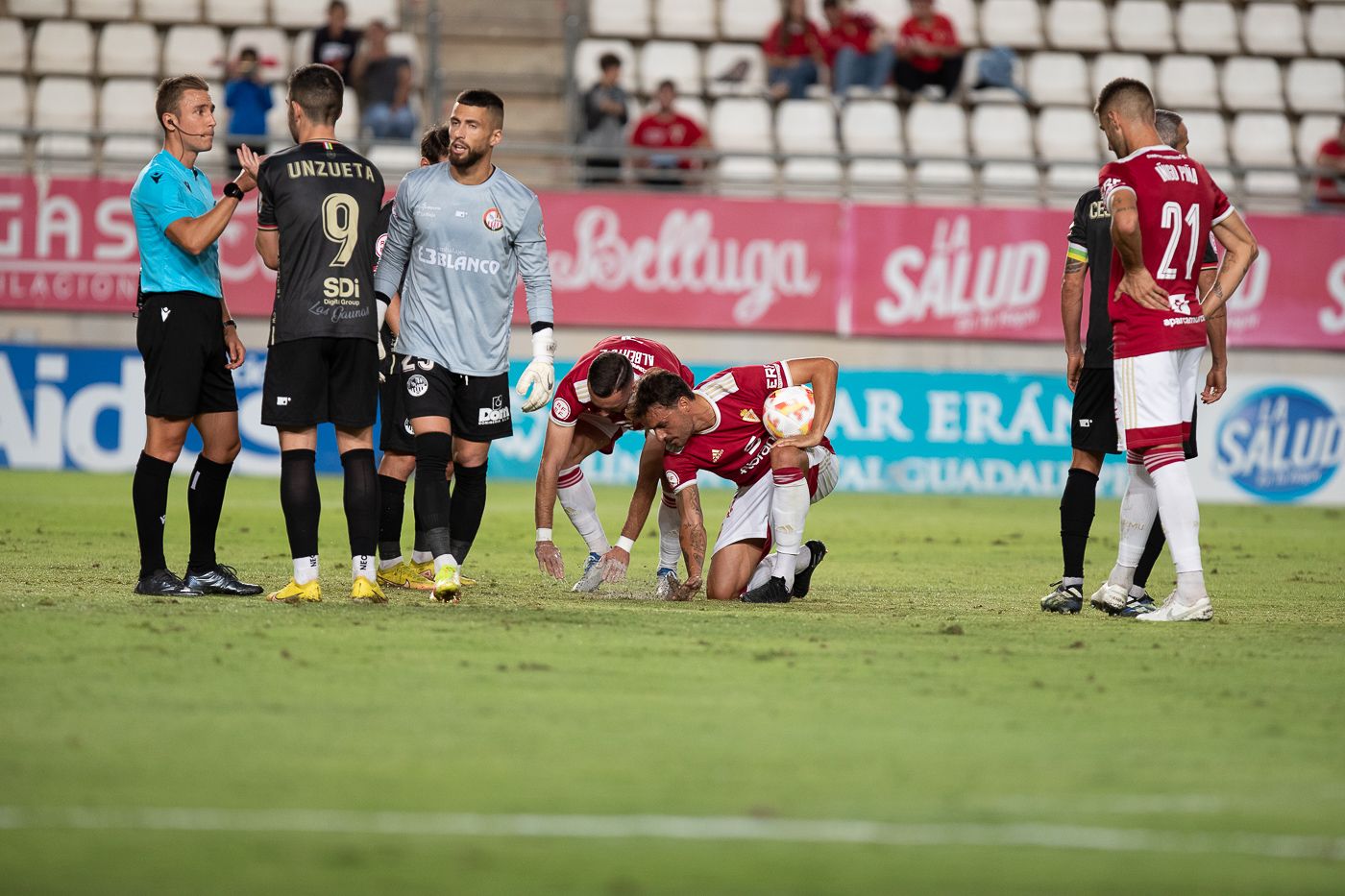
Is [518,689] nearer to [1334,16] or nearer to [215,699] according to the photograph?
[215,699]

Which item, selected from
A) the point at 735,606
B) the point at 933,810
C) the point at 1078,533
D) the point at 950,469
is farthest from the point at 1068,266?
the point at 950,469

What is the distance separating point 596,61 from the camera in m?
19.7

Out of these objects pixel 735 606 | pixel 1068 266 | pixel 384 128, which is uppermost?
pixel 384 128

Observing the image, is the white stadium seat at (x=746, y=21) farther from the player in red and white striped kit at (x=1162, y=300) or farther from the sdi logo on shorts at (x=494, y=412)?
the sdi logo on shorts at (x=494, y=412)

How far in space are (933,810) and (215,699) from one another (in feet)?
7.39

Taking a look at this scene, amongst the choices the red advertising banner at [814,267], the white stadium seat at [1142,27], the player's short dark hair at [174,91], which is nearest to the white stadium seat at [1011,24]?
the white stadium seat at [1142,27]

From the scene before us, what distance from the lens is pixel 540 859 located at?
3.46m

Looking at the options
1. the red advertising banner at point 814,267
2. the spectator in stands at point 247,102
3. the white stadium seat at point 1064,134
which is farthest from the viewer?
the white stadium seat at point 1064,134

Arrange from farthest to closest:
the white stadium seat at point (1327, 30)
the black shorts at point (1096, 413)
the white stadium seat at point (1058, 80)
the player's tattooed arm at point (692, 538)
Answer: the white stadium seat at point (1327, 30)
the white stadium seat at point (1058, 80)
the black shorts at point (1096, 413)
the player's tattooed arm at point (692, 538)

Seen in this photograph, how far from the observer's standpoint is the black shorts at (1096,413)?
812cm

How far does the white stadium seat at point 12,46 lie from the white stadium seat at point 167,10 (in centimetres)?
144

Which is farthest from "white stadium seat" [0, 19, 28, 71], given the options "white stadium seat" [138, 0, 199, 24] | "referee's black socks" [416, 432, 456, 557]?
"referee's black socks" [416, 432, 456, 557]

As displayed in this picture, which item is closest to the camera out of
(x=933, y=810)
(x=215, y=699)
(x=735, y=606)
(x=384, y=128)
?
(x=933, y=810)

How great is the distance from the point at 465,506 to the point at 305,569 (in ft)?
3.55
